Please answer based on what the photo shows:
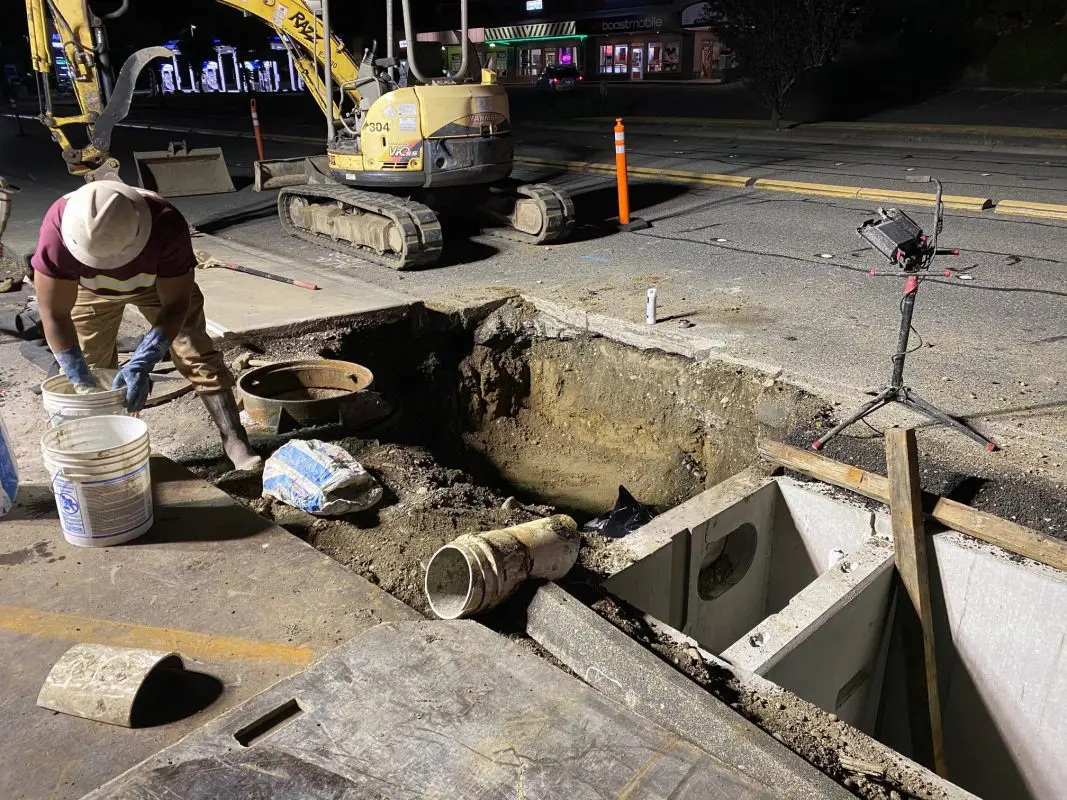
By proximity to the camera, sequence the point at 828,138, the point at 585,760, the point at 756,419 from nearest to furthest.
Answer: the point at 585,760, the point at 756,419, the point at 828,138

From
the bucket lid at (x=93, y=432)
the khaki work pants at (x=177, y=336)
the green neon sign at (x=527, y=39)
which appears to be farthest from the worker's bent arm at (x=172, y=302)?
the green neon sign at (x=527, y=39)

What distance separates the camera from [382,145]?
8102 millimetres

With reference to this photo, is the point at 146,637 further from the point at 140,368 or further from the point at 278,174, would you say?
the point at 278,174

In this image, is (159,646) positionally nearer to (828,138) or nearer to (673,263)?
(673,263)

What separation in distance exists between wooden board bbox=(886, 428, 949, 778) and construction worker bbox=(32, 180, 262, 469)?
322cm

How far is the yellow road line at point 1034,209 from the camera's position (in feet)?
29.5

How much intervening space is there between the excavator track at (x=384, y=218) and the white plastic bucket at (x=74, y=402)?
4077mm

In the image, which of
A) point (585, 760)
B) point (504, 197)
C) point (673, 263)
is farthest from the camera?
point (504, 197)

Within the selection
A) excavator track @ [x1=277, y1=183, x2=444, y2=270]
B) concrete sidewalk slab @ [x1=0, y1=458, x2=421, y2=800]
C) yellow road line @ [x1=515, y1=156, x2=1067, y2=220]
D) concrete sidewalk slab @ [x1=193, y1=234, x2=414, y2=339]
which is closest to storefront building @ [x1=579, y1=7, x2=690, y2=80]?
yellow road line @ [x1=515, y1=156, x2=1067, y2=220]

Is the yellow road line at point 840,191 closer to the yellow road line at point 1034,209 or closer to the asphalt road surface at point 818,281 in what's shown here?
the yellow road line at point 1034,209

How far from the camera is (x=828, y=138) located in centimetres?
1689

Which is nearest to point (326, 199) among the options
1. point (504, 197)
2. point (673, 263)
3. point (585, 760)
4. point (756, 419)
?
point (504, 197)

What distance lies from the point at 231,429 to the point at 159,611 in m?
1.59

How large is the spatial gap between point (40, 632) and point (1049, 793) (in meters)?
4.66
